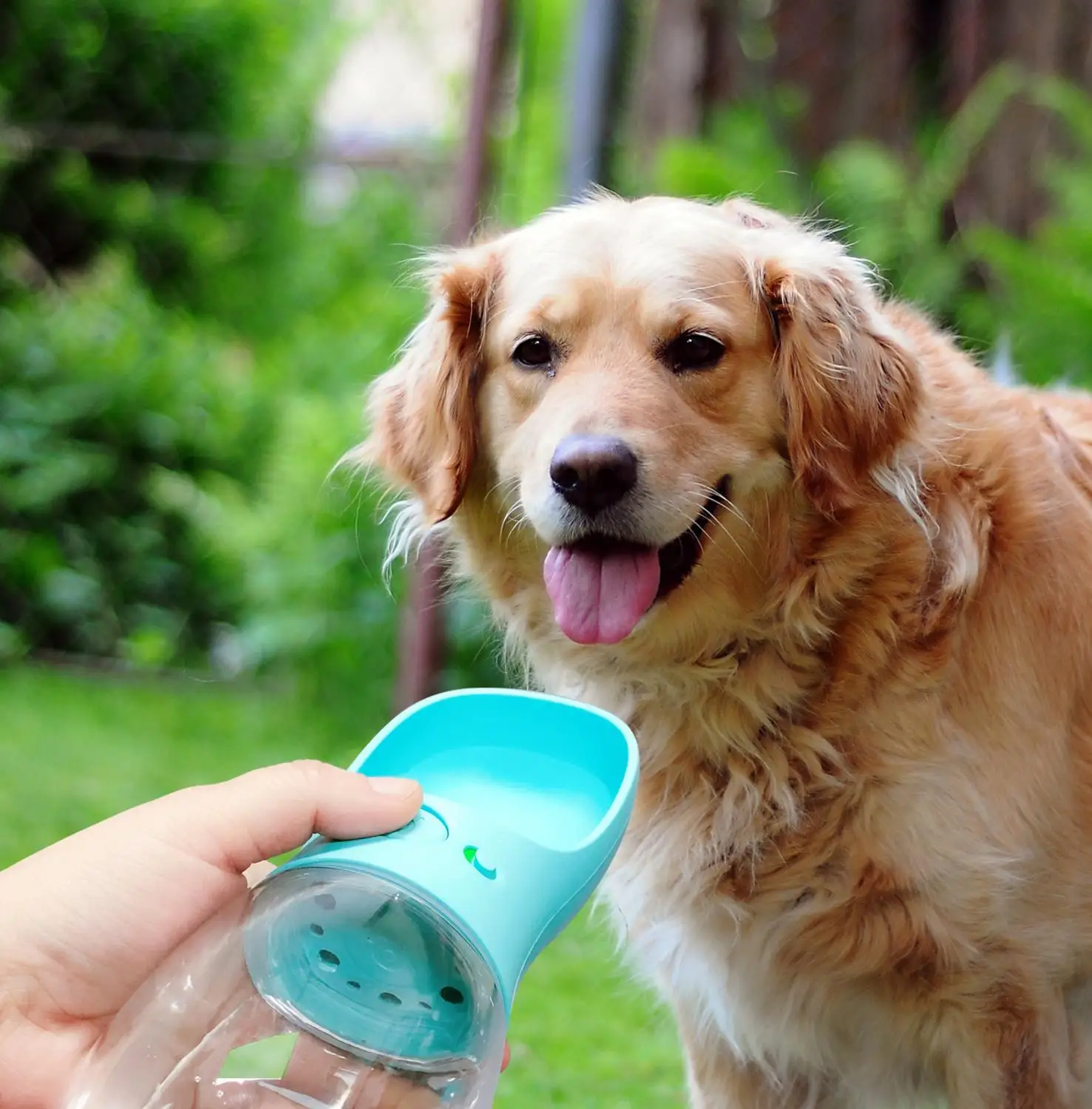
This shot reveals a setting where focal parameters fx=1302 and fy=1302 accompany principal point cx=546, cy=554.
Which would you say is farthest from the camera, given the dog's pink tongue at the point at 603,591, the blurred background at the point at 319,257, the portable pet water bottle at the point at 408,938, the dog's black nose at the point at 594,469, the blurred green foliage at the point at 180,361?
the blurred green foliage at the point at 180,361

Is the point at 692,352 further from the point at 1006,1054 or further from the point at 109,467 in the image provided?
the point at 109,467

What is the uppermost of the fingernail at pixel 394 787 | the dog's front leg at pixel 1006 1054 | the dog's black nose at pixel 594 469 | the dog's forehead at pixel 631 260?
the dog's forehead at pixel 631 260

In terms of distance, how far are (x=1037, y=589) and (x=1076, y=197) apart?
3033mm

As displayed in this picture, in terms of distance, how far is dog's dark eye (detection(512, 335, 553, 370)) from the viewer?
220cm

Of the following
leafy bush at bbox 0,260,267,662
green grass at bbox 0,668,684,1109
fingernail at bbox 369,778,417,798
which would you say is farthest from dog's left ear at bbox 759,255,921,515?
leafy bush at bbox 0,260,267,662

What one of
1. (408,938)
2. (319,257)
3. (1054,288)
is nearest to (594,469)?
(408,938)

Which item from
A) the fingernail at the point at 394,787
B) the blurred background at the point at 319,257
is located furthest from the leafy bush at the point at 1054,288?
the fingernail at the point at 394,787

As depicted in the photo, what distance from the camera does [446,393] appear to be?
2.33 m

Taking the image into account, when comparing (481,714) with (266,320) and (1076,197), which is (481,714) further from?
(266,320)

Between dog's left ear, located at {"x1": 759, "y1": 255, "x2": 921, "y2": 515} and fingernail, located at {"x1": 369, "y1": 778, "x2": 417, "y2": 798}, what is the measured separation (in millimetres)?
919

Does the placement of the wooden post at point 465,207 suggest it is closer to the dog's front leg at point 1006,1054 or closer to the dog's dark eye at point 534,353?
the dog's dark eye at point 534,353

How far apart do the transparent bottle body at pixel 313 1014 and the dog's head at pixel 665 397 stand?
0.73 metres

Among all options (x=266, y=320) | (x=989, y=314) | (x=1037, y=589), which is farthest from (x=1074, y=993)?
(x=266, y=320)

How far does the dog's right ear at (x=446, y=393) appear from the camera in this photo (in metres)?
2.29
